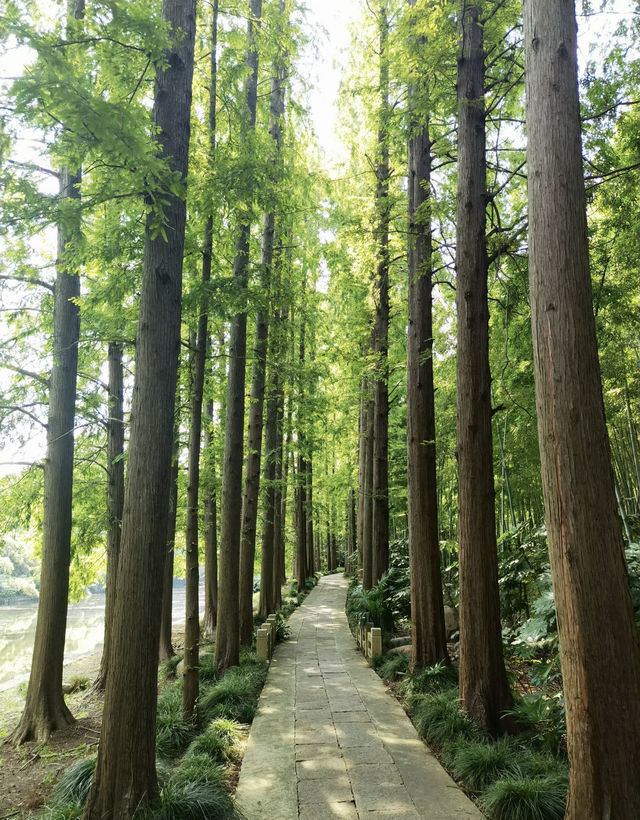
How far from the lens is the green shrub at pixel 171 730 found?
5426 millimetres

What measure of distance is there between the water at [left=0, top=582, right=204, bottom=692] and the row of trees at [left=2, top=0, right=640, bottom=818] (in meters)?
6.12

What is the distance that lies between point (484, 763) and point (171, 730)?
3.15 metres

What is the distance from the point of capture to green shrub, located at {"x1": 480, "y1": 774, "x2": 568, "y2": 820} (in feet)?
Answer: 12.0

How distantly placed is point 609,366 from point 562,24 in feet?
19.6

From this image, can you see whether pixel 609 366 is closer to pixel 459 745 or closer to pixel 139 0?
pixel 459 745

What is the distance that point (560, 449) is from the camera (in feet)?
10.6

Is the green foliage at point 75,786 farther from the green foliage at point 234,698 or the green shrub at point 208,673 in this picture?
the green shrub at point 208,673

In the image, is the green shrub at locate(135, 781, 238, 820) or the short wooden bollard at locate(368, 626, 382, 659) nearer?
the green shrub at locate(135, 781, 238, 820)

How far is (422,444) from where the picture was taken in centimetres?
789

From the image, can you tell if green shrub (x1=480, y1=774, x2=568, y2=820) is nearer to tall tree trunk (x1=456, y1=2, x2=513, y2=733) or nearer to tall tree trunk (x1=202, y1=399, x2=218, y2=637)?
tall tree trunk (x1=456, y1=2, x2=513, y2=733)

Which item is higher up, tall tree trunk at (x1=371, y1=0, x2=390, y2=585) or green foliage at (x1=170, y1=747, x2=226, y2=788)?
tall tree trunk at (x1=371, y1=0, x2=390, y2=585)

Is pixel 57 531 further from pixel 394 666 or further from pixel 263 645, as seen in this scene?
pixel 394 666

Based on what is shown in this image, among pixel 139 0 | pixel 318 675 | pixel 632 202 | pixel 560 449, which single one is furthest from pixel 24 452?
pixel 632 202

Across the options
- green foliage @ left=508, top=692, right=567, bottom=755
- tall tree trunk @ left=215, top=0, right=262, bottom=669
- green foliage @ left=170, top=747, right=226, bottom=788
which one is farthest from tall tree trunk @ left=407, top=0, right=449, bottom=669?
green foliage @ left=170, top=747, right=226, bottom=788
